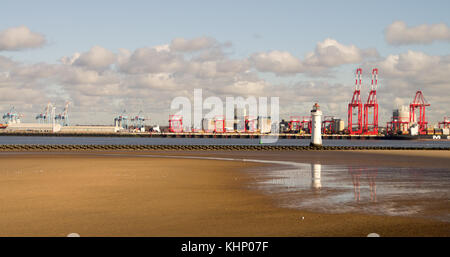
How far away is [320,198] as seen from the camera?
17.9 metres

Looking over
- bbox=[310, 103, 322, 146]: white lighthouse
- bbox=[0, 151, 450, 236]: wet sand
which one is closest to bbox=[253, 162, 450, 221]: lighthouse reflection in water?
bbox=[0, 151, 450, 236]: wet sand

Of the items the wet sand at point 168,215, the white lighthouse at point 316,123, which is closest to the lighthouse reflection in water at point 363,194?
the wet sand at point 168,215

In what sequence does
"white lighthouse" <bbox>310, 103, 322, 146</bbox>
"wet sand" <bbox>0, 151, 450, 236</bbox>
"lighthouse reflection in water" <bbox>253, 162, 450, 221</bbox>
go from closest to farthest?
"wet sand" <bbox>0, 151, 450, 236</bbox> → "lighthouse reflection in water" <bbox>253, 162, 450, 221</bbox> → "white lighthouse" <bbox>310, 103, 322, 146</bbox>

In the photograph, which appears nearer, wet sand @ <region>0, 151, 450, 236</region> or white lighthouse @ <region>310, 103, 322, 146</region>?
wet sand @ <region>0, 151, 450, 236</region>

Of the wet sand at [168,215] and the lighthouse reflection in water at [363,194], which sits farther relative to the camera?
the lighthouse reflection in water at [363,194]

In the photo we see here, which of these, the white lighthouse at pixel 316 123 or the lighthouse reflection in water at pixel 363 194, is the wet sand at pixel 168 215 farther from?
the white lighthouse at pixel 316 123

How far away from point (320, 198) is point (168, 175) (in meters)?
12.5

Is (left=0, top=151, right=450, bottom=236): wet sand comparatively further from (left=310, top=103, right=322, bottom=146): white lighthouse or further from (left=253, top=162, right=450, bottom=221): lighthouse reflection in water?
(left=310, top=103, right=322, bottom=146): white lighthouse

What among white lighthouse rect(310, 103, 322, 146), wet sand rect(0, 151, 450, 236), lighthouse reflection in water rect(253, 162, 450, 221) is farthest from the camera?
white lighthouse rect(310, 103, 322, 146)

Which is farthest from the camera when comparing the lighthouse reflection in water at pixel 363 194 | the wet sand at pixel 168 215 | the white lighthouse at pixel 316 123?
the white lighthouse at pixel 316 123

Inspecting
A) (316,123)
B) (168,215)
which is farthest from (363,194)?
(316,123)

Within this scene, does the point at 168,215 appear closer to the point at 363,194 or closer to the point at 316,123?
the point at 363,194
